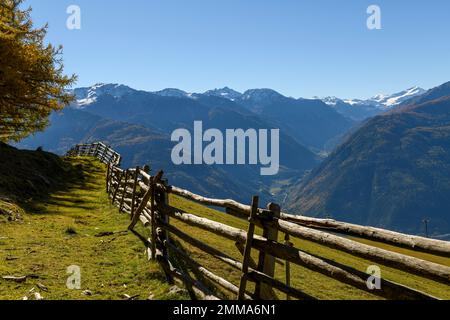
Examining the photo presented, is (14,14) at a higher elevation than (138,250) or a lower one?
higher

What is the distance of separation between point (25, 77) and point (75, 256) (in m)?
22.9

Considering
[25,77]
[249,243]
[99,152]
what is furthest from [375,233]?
[99,152]

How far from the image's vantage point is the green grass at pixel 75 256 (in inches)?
447

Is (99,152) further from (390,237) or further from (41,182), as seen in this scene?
(390,237)

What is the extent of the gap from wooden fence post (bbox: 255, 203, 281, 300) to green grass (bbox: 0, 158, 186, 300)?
283 centimetres

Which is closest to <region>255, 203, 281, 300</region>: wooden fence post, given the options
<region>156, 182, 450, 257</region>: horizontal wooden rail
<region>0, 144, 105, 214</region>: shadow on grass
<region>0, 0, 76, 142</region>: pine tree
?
<region>156, 182, 450, 257</region>: horizontal wooden rail

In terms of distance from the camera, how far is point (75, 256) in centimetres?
1470

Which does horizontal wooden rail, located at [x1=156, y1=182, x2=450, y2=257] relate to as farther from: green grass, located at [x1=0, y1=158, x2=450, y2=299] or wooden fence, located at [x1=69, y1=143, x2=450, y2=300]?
green grass, located at [x1=0, y1=158, x2=450, y2=299]

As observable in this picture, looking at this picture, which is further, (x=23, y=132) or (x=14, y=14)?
(x=23, y=132)

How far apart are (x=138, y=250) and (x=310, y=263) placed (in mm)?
9085

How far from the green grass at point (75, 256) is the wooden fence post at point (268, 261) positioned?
9.29 feet
